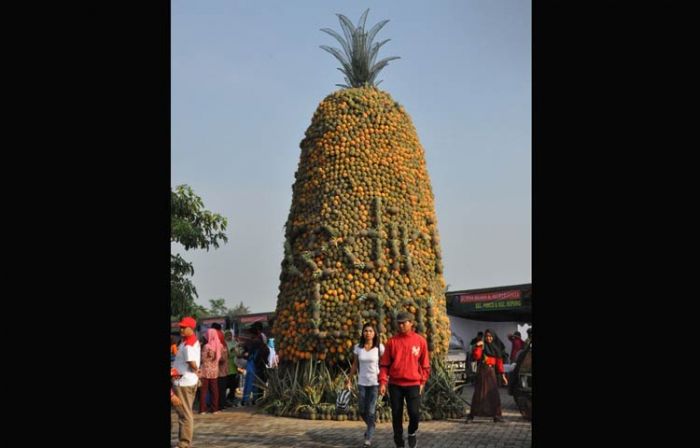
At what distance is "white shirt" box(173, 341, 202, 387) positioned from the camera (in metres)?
8.52

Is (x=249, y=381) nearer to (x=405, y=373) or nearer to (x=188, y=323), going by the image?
(x=188, y=323)

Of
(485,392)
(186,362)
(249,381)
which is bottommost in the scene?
(249,381)

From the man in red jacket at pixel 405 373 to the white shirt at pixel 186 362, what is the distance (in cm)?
224

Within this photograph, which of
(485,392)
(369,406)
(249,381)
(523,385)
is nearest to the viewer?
(369,406)

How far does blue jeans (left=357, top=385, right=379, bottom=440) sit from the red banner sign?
42.6ft

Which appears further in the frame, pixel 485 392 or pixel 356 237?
pixel 356 237

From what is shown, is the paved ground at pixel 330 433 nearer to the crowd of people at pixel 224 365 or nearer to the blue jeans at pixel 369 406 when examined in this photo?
the blue jeans at pixel 369 406

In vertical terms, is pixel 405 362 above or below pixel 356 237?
below

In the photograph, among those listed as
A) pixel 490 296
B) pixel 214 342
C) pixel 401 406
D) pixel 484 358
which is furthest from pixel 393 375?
pixel 490 296

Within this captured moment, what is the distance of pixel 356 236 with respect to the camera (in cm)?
1304

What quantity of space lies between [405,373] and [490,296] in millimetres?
14423
